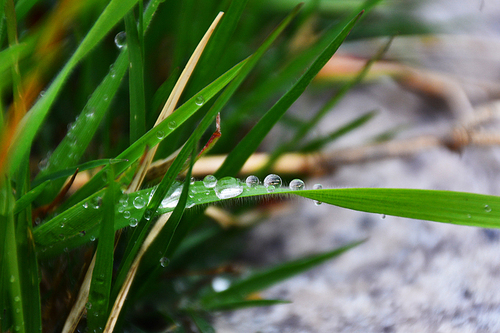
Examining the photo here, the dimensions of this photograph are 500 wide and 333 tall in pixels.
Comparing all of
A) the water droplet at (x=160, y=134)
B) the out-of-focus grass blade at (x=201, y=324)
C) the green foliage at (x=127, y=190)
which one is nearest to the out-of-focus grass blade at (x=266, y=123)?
the green foliage at (x=127, y=190)

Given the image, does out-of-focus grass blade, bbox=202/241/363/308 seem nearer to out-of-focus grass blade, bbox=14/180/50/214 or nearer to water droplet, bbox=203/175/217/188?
water droplet, bbox=203/175/217/188

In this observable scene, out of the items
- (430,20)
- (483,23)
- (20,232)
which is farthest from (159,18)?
(483,23)

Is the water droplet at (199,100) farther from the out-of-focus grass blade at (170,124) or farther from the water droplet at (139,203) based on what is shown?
the water droplet at (139,203)

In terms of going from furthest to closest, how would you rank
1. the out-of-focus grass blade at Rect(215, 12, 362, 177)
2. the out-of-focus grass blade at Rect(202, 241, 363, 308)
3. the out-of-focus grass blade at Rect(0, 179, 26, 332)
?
the out-of-focus grass blade at Rect(202, 241, 363, 308), the out-of-focus grass blade at Rect(215, 12, 362, 177), the out-of-focus grass blade at Rect(0, 179, 26, 332)

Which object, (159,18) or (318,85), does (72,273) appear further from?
(318,85)

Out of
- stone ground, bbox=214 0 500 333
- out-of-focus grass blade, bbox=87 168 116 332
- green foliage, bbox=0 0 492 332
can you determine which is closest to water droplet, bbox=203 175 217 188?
green foliage, bbox=0 0 492 332
